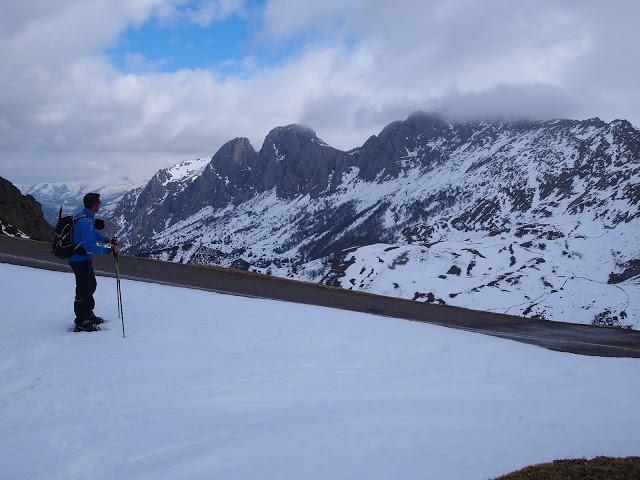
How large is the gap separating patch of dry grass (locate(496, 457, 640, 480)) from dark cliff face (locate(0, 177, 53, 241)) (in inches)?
2576

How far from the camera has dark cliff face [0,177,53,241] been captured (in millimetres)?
60894

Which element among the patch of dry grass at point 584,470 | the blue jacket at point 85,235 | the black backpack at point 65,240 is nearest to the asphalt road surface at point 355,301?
the blue jacket at point 85,235

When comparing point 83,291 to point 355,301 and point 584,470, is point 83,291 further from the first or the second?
point 355,301

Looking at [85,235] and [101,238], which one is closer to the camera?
[85,235]

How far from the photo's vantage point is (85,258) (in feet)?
31.9

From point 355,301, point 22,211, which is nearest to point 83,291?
point 355,301

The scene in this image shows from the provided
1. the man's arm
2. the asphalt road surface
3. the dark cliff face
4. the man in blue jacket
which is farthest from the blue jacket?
the dark cliff face

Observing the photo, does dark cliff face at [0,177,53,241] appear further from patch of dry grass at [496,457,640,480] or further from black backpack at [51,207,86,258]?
patch of dry grass at [496,457,640,480]

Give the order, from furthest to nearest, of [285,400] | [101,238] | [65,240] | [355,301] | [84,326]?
[355,301] → [101,238] → [84,326] → [65,240] → [285,400]

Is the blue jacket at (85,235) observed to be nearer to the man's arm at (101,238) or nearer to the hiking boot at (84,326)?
the man's arm at (101,238)

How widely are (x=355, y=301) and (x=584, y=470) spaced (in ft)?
39.7

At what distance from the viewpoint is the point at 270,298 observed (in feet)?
49.4

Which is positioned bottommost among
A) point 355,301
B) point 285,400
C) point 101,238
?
point 285,400

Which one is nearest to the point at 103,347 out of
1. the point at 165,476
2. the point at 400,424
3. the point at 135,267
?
the point at 165,476
